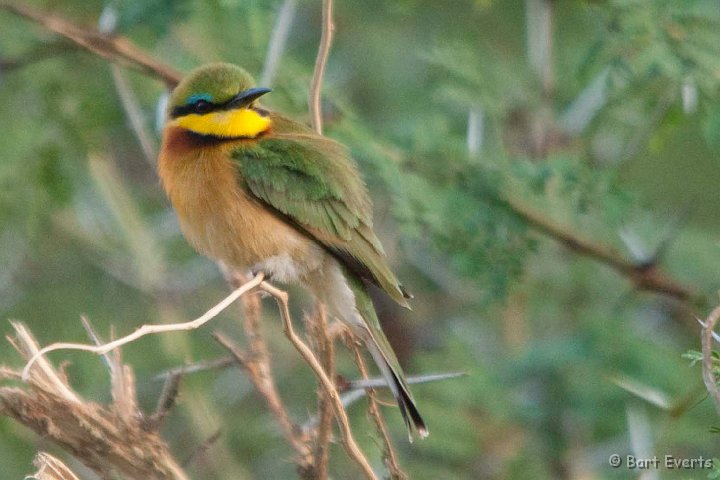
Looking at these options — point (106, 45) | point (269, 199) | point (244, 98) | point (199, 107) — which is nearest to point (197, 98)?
point (199, 107)

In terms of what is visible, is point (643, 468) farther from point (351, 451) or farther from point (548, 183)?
point (548, 183)

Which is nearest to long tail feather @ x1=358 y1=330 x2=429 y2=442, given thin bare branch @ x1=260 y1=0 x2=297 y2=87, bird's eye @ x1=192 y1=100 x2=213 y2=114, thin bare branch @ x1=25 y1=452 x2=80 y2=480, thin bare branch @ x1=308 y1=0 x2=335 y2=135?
thin bare branch @ x1=308 y1=0 x2=335 y2=135

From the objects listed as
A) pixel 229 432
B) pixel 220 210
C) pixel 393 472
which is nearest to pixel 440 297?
pixel 229 432

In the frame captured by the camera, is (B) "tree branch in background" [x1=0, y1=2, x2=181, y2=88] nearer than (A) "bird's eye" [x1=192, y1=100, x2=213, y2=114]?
No

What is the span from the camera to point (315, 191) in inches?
111

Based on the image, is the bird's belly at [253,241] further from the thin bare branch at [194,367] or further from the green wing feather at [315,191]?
the thin bare branch at [194,367]

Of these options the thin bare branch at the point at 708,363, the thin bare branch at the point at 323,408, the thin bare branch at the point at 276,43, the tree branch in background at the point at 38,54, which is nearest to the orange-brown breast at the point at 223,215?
the thin bare branch at the point at 276,43

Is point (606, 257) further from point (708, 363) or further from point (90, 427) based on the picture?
point (90, 427)

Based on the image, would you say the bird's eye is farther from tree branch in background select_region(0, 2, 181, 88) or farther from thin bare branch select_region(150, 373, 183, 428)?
thin bare branch select_region(150, 373, 183, 428)

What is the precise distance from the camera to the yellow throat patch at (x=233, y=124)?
2873 millimetres

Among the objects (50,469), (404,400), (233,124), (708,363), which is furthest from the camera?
(233,124)

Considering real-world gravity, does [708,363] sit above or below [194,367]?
above

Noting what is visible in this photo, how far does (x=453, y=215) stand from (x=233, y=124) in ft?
2.29

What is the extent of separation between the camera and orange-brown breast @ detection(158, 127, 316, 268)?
277 centimetres
